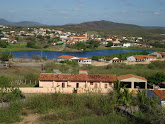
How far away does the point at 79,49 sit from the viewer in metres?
64.9

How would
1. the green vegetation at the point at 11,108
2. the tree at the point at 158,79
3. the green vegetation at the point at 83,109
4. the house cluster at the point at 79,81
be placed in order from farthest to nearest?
the tree at the point at 158,79, the house cluster at the point at 79,81, the green vegetation at the point at 11,108, the green vegetation at the point at 83,109

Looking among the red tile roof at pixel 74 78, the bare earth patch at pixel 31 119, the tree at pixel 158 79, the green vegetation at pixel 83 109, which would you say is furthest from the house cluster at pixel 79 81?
the bare earth patch at pixel 31 119

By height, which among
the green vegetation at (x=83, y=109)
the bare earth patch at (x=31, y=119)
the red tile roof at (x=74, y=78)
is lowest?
the bare earth patch at (x=31, y=119)

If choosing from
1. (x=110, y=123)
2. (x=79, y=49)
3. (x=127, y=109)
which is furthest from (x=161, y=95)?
(x=79, y=49)

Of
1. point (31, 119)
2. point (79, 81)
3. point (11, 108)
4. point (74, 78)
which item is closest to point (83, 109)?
point (31, 119)

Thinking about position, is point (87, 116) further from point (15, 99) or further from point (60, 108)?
point (15, 99)

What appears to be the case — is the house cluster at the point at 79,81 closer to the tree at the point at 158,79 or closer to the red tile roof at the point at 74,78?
the red tile roof at the point at 74,78

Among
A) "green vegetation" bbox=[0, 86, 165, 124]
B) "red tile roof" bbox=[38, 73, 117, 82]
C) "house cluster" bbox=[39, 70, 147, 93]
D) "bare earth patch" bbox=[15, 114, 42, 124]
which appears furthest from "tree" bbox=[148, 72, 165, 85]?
"bare earth patch" bbox=[15, 114, 42, 124]

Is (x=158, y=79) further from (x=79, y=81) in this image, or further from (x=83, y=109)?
(x=83, y=109)

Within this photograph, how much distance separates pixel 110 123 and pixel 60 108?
3.25 metres

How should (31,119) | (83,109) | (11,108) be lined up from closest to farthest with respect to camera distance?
1. (31,119)
2. (11,108)
3. (83,109)

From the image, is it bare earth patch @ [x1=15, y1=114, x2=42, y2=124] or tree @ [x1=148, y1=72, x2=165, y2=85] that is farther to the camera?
tree @ [x1=148, y1=72, x2=165, y2=85]

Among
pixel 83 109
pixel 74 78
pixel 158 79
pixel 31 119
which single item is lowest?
pixel 31 119

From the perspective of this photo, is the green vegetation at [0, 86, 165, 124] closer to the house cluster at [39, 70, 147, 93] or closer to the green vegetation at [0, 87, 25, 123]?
the green vegetation at [0, 87, 25, 123]
